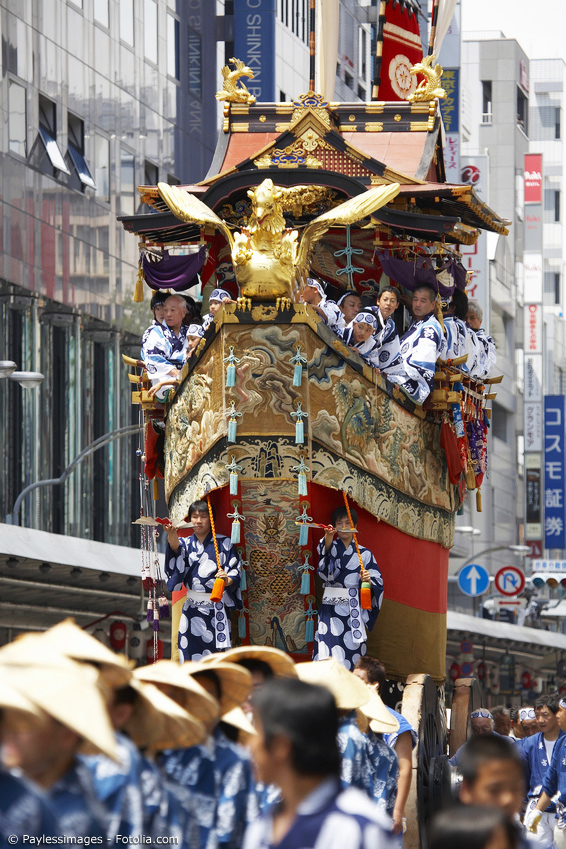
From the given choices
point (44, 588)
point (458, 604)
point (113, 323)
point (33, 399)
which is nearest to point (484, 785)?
point (44, 588)

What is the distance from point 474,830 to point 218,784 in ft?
4.40

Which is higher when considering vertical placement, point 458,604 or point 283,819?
point 283,819

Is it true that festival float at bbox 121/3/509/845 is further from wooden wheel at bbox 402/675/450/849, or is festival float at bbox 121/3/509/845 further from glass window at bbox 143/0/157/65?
glass window at bbox 143/0/157/65

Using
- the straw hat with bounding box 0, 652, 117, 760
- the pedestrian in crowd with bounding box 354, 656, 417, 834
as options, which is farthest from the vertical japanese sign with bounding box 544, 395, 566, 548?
the straw hat with bounding box 0, 652, 117, 760

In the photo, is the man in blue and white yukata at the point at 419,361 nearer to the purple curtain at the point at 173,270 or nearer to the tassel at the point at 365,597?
the tassel at the point at 365,597

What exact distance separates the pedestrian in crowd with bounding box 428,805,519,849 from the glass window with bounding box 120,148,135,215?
2664 centimetres

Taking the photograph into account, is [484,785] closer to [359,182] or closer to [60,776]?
[60,776]

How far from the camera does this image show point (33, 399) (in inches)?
1064

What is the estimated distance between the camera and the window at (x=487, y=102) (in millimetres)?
53406

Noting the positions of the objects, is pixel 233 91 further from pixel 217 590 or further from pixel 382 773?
pixel 382 773

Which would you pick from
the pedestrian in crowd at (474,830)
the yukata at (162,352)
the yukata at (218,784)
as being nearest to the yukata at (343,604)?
the yukata at (162,352)

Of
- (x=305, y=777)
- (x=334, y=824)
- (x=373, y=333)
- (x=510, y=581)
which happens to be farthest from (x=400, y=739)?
(x=510, y=581)

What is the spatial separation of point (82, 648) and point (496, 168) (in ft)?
160

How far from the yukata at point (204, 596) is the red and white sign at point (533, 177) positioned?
4053cm
